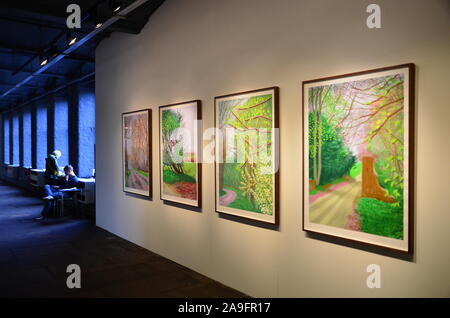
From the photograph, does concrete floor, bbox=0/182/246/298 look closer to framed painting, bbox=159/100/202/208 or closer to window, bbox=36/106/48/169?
framed painting, bbox=159/100/202/208

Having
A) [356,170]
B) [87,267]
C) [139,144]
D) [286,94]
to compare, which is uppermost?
[286,94]

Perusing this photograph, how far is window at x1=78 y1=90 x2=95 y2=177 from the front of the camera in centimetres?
1080

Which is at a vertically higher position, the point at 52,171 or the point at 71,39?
the point at 71,39

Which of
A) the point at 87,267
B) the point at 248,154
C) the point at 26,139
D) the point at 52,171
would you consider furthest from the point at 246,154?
the point at 26,139

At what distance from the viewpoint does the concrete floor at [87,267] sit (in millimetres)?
4328

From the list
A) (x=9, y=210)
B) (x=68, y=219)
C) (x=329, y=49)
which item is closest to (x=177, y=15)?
(x=329, y=49)

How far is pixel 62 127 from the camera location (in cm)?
1262

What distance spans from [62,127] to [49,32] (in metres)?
5.36

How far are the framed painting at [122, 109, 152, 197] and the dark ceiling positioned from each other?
1.44 m

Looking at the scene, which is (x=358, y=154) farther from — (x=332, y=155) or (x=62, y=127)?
(x=62, y=127)

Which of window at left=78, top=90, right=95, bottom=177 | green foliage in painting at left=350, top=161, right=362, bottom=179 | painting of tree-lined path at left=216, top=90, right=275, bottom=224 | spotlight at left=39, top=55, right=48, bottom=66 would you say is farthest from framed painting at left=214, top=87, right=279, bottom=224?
window at left=78, top=90, right=95, bottom=177

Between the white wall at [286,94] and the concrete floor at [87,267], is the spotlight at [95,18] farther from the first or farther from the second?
the concrete floor at [87,267]

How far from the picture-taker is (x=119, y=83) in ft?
22.1

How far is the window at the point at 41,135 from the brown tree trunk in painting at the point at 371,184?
535 inches
